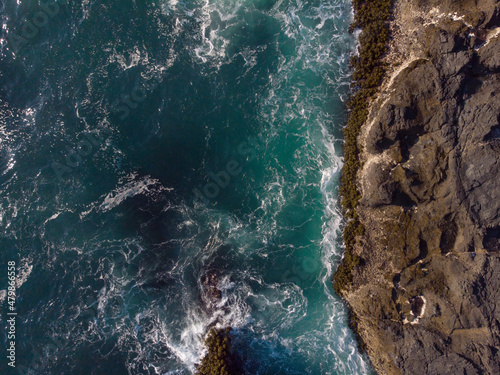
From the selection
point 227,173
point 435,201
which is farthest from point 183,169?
point 435,201

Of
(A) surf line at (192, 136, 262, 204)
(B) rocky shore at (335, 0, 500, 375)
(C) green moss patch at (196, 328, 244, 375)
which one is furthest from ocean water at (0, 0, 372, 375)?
(B) rocky shore at (335, 0, 500, 375)

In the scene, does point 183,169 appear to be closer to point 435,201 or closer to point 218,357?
point 218,357

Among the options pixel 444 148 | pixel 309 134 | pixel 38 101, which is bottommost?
pixel 444 148

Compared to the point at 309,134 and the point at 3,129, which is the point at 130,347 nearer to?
the point at 3,129

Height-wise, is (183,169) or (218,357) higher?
(183,169)

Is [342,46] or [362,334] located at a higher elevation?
[342,46]

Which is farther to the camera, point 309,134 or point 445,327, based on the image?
point 309,134

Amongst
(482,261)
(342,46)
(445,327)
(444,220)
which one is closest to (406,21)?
(342,46)
